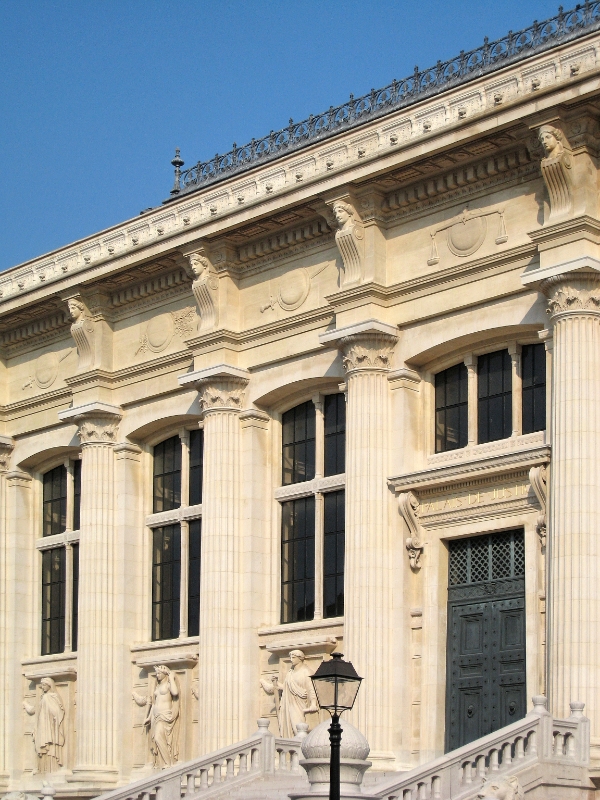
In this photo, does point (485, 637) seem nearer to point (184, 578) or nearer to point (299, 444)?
point (299, 444)

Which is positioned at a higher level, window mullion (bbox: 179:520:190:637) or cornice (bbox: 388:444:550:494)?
cornice (bbox: 388:444:550:494)

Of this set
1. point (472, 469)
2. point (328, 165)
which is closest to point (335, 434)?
point (472, 469)

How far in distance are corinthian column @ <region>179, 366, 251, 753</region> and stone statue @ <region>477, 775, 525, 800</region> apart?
34.9 feet

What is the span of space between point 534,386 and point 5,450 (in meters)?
17.1

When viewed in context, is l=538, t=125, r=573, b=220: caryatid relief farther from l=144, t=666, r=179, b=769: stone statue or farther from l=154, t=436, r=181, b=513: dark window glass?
l=144, t=666, r=179, b=769: stone statue

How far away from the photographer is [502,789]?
82.9 feet

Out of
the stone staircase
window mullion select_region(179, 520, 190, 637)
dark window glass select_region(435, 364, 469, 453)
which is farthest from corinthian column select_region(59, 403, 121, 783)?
dark window glass select_region(435, 364, 469, 453)

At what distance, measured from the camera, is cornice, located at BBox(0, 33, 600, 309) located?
30.7 m

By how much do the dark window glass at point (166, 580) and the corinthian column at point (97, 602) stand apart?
0.95 m

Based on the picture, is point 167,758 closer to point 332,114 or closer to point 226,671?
point 226,671

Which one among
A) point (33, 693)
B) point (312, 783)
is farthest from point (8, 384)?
point (312, 783)

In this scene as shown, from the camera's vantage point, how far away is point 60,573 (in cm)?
4288

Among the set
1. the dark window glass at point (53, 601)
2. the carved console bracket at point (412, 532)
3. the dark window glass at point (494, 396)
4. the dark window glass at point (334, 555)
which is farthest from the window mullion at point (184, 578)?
the dark window glass at point (494, 396)

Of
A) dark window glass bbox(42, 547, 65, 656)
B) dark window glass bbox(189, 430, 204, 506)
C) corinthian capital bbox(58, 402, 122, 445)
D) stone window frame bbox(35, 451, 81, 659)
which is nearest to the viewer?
dark window glass bbox(189, 430, 204, 506)
